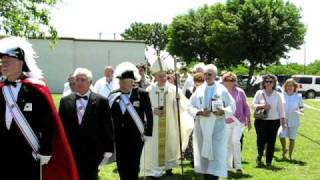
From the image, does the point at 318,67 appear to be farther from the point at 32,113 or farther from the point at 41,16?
the point at 32,113

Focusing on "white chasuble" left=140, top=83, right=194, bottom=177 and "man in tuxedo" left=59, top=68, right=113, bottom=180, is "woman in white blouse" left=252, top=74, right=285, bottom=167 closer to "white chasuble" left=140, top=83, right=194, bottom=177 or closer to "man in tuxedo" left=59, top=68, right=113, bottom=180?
"white chasuble" left=140, top=83, right=194, bottom=177

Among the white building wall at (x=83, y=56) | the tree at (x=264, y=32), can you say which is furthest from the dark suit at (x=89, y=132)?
the white building wall at (x=83, y=56)

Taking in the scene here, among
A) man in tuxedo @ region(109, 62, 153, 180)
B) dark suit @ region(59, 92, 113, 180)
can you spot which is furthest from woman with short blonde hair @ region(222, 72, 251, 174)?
dark suit @ region(59, 92, 113, 180)

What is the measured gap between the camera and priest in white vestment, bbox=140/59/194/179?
10305 mm

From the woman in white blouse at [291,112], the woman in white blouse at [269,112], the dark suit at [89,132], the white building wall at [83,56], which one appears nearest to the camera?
the dark suit at [89,132]

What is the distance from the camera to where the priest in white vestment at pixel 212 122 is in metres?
8.99

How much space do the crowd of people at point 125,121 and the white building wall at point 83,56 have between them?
41705 millimetres

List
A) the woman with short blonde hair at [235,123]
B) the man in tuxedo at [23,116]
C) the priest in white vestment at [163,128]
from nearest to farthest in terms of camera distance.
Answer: the man in tuxedo at [23,116] < the priest in white vestment at [163,128] < the woman with short blonde hair at [235,123]

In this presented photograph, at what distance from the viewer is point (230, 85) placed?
34.8 ft

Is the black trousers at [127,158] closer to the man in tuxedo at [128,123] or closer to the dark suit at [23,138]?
the man in tuxedo at [128,123]

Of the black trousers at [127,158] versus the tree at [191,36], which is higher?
the tree at [191,36]

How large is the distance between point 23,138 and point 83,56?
49406 millimetres

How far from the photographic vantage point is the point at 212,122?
9023mm

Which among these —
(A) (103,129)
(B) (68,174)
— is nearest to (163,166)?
(A) (103,129)
